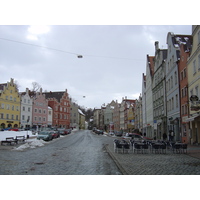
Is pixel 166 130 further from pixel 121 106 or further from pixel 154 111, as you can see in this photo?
pixel 121 106

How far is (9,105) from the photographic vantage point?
233ft

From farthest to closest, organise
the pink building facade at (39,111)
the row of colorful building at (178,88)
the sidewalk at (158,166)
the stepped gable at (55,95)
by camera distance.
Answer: the stepped gable at (55,95), the pink building facade at (39,111), the row of colorful building at (178,88), the sidewalk at (158,166)

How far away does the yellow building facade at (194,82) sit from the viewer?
2731 centimetres

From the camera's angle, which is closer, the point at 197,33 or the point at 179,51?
the point at 197,33

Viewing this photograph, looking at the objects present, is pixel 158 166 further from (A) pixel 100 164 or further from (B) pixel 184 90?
(B) pixel 184 90

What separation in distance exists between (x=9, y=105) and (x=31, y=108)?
40.6 ft

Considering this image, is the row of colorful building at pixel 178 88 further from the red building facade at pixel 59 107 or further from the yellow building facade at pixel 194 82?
the red building facade at pixel 59 107

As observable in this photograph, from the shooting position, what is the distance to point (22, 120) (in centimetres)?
7681

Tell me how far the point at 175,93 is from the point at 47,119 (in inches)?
2483

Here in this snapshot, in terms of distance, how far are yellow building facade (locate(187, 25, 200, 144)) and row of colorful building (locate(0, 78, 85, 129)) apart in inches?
1936

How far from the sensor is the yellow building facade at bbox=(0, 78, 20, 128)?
224 ft

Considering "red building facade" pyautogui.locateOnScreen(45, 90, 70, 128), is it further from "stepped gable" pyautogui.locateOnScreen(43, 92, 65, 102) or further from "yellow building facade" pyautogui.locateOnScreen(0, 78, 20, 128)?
"yellow building facade" pyautogui.locateOnScreen(0, 78, 20, 128)

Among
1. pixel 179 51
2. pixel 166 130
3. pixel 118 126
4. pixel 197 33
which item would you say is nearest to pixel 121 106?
pixel 118 126

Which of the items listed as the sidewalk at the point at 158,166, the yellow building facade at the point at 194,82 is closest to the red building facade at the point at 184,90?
the yellow building facade at the point at 194,82
